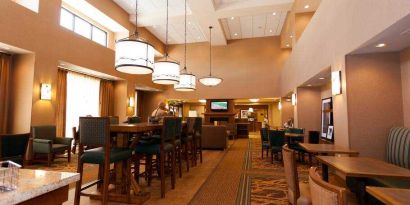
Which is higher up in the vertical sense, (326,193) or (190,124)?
(190,124)

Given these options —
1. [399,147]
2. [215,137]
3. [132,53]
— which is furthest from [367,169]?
[215,137]

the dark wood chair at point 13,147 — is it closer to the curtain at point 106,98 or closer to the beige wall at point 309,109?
the curtain at point 106,98

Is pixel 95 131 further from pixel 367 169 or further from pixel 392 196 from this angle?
pixel 367 169

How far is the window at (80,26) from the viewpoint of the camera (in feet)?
21.8

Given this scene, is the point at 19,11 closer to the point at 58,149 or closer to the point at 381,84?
the point at 58,149

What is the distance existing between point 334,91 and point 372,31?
1.38 m

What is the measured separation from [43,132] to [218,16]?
6.40 meters

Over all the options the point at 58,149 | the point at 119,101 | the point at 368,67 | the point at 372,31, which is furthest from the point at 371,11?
the point at 119,101

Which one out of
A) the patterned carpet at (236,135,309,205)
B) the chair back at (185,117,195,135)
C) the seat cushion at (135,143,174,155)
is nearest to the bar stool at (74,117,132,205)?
the seat cushion at (135,143,174,155)

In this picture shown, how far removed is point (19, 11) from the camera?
16.0ft

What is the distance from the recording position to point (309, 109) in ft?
21.9

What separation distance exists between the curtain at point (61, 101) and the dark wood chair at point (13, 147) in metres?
2.76

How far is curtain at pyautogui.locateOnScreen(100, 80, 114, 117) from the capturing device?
838 centimetres

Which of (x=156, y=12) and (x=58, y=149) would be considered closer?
(x=58, y=149)
